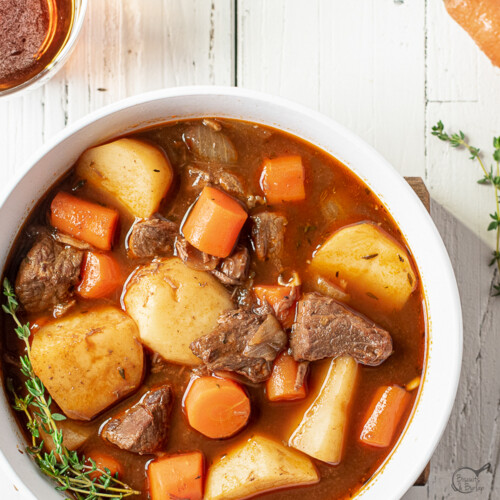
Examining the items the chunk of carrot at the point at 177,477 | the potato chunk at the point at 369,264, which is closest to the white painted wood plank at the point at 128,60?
the potato chunk at the point at 369,264

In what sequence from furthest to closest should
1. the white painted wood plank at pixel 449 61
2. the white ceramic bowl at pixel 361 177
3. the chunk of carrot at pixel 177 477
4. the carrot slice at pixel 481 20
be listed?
the white painted wood plank at pixel 449 61, the carrot slice at pixel 481 20, the chunk of carrot at pixel 177 477, the white ceramic bowl at pixel 361 177

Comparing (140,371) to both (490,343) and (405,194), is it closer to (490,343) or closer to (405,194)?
(405,194)

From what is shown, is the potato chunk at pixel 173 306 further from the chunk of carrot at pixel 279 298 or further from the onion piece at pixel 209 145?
the onion piece at pixel 209 145

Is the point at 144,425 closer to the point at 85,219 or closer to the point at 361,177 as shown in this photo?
the point at 85,219

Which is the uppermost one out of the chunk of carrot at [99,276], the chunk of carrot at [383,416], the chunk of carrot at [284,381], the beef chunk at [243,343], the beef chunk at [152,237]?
the beef chunk at [152,237]

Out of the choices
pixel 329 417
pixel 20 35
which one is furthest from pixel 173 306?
pixel 20 35

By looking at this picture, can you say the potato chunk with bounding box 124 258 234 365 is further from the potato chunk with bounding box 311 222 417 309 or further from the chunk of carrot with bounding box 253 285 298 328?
the potato chunk with bounding box 311 222 417 309

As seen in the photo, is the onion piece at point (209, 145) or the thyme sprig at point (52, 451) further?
the onion piece at point (209, 145)

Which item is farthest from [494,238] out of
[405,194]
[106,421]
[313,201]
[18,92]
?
[18,92]
